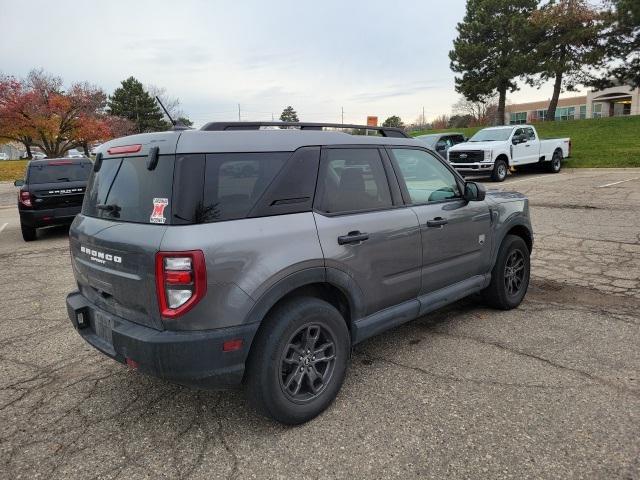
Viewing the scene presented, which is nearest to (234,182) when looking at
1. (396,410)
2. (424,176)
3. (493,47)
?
(396,410)

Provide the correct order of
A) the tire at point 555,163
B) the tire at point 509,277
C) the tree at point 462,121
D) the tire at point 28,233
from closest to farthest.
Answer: the tire at point 509,277
the tire at point 28,233
the tire at point 555,163
the tree at point 462,121

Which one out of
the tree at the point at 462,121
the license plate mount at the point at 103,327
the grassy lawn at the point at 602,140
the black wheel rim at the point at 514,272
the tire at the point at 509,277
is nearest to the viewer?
the license plate mount at the point at 103,327

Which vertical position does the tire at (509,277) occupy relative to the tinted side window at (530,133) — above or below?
below

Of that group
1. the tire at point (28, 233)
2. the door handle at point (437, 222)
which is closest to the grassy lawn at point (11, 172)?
the tire at point (28, 233)

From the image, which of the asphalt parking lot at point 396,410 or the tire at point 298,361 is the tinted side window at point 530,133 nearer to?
the asphalt parking lot at point 396,410

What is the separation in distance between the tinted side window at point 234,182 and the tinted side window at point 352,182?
0.39 meters

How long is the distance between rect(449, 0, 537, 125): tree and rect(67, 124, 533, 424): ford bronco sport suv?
119 feet

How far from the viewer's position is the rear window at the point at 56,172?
32.2 ft

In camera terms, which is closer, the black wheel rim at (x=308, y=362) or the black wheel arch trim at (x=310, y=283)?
the black wheel arch trim at (x=310, y=283)

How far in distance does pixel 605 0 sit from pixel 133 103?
163ft

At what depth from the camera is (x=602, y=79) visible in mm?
35125

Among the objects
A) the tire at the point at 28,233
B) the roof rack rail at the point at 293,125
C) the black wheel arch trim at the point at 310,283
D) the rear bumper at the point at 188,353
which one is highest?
the roof rack rail at the point at 293,125

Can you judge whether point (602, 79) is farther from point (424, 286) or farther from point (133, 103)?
point (133, 103)

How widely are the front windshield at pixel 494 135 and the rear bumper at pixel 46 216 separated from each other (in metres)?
14.1
